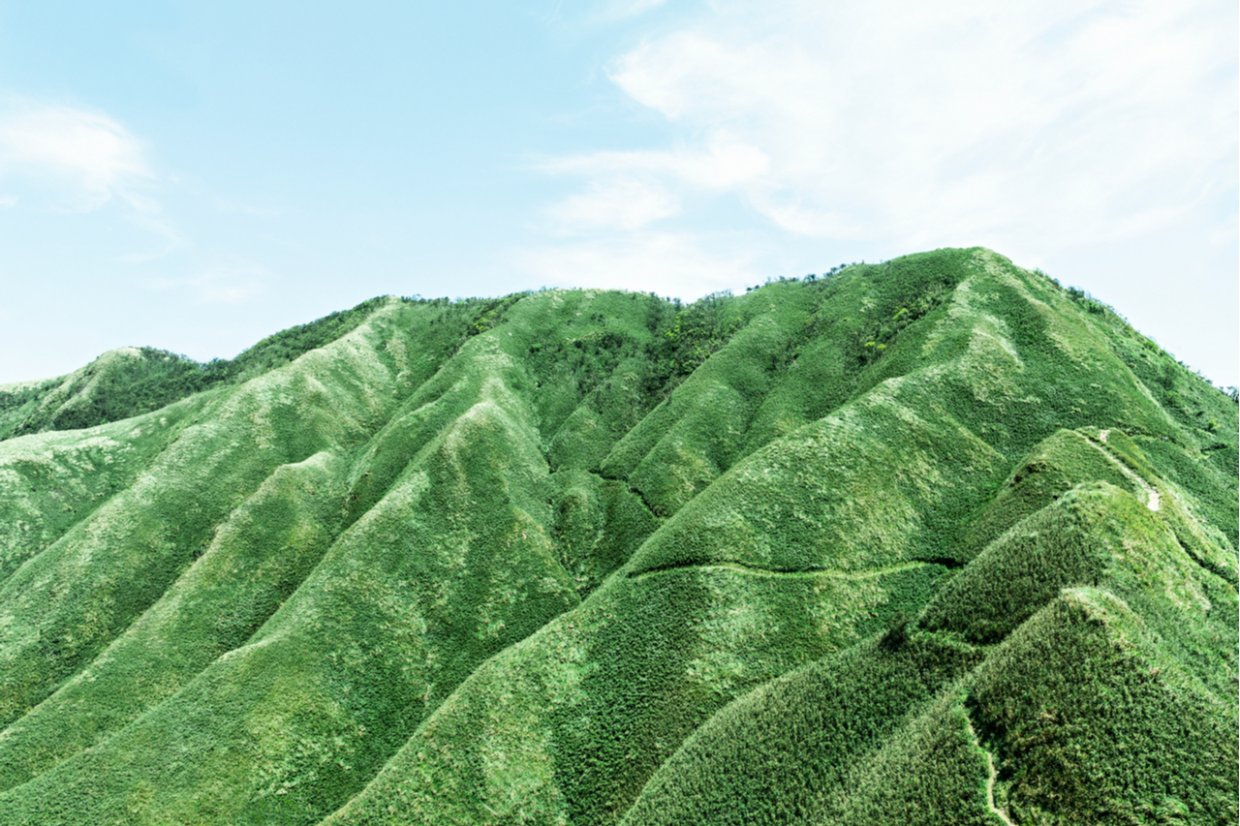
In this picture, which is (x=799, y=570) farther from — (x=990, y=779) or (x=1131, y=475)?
(x=1131, y=475)

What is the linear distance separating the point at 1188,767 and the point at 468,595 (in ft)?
214

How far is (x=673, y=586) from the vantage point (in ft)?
208

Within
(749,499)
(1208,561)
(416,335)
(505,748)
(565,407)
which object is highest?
(416,335)

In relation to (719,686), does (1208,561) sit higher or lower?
higher

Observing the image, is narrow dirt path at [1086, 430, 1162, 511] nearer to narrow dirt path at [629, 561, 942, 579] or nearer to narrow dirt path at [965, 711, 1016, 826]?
narrow dirt path at [629, 561, 942, 579]

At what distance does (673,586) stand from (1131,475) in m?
46.2

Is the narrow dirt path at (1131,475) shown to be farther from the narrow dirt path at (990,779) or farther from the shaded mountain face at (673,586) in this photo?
the narrow dirt path at (990,779)

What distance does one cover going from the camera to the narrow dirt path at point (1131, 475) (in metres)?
58.4

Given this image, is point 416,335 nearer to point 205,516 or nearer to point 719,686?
point 205,516

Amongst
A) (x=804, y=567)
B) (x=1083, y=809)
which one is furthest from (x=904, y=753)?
(x=804, y=567)

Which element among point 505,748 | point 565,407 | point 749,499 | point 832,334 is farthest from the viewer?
point 565,407

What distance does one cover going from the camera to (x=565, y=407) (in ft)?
395

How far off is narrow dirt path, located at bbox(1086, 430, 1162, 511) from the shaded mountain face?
0.48 meters

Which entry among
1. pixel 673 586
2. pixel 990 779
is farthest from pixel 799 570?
pixel 990 779
